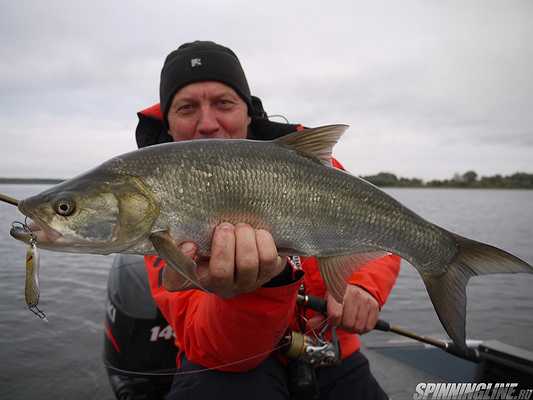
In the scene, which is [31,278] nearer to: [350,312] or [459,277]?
[350,312]

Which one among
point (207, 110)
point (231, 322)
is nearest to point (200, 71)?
point (207, 110)

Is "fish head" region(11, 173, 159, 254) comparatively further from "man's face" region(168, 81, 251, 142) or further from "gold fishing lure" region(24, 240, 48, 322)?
"man's face" region(168, 81, 251, 142)

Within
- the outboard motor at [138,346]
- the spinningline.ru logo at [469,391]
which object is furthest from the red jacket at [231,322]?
the spinningline.ru logo at [469,391]

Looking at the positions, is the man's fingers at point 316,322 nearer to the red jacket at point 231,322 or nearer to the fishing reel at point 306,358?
the fishing reel at point 306,358

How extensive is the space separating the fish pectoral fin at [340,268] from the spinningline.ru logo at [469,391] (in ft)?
10.4

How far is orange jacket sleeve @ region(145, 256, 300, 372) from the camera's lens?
2.43 m

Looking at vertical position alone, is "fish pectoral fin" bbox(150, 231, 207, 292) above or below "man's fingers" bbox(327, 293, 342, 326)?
above

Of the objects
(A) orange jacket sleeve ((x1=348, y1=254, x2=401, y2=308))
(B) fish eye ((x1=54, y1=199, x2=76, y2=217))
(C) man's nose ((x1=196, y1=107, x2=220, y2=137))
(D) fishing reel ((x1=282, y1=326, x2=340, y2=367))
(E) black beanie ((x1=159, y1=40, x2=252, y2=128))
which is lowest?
(D) fishing reel ((x1=282, y1=326, x2=340, y2=367))

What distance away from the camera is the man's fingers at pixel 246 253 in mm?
2135

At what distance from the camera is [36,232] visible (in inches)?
80.4

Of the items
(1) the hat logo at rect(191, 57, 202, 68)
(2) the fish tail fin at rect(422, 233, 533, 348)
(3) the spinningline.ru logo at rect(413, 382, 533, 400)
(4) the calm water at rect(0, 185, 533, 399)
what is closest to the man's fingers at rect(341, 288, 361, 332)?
(2) the fish tail fin at rect(422, 233, 533, 348)

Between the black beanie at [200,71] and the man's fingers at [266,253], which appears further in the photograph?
the black beanie at [200,71]

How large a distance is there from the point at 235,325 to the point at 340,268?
0.76 meters

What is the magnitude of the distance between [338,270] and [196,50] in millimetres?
2998
